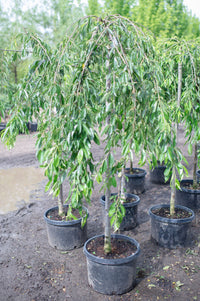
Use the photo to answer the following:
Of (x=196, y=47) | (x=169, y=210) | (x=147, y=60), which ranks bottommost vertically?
(x=169, y=210)

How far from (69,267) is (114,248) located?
64 cm

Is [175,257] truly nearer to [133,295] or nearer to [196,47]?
[133,295]

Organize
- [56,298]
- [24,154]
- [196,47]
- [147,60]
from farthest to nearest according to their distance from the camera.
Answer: [24,154]
[196,47]
[56,298]
[147,60]

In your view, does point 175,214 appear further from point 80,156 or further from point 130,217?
point 80,156

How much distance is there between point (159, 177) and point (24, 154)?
16.1 feet

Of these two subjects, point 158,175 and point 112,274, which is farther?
point 158,175

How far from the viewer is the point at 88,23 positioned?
2223 mm

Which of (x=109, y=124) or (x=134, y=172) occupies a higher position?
(x=109, y=124)

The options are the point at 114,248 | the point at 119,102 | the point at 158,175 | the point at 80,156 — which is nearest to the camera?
the point at 80,156

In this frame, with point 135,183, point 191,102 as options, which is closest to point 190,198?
point 135,183

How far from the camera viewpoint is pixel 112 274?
2480 millimetres

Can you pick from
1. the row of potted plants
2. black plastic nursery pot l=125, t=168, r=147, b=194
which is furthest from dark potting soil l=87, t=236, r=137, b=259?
black plastic nursery pot l=125, t=168, r=147, b=194

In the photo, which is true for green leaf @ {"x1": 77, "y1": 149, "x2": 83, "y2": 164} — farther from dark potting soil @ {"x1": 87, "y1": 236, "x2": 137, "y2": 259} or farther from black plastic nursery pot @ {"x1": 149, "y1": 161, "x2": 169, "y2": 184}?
black plastic nursery pot @ {"x1": 149, "y1": 161, "x2": 169, "y2": 184}

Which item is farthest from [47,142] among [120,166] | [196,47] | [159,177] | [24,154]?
[24,154]
